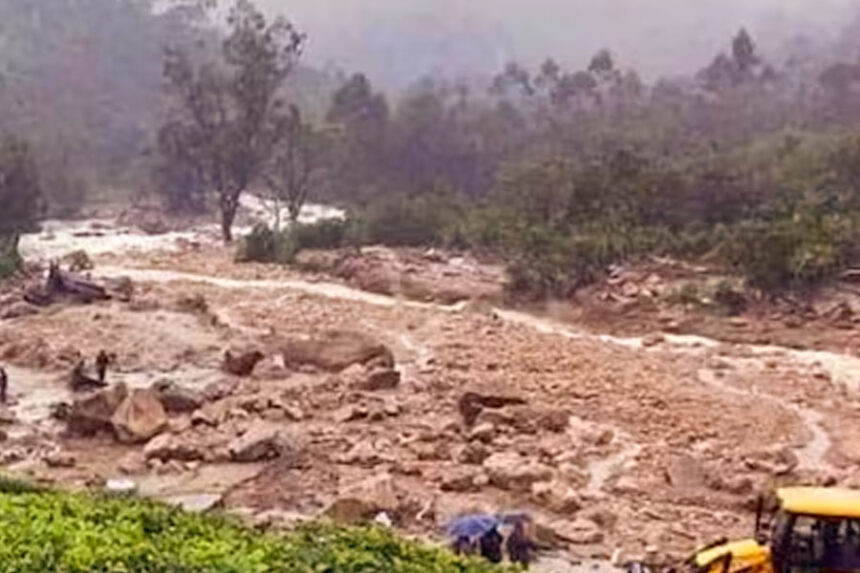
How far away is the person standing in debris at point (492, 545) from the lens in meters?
17.3

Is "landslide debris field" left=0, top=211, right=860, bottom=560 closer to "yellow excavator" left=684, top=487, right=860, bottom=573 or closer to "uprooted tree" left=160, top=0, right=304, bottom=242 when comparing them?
"yellow excavator" left=684, top=487, right=860, bottom=573

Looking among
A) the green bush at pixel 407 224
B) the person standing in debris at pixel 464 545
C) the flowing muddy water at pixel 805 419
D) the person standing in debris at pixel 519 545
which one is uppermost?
the green bush at pixel 407 224

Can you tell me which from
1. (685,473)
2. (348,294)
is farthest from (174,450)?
(348,294)

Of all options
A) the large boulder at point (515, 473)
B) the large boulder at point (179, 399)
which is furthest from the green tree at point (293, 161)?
the large boulder at point (515, 473)

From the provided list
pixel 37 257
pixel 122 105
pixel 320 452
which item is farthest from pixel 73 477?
pixel 122 105

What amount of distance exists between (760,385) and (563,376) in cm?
440

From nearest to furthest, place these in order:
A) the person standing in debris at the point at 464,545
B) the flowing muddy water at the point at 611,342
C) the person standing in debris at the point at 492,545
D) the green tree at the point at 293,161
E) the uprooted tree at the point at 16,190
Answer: the person standing in debris at the point at 464,545 < the person standing in debris at the point at 492,545 < the flowing muddy water at the point at 611,342 < the uprooted tree at the point at 16,190 < the green tree at the point at 293,161

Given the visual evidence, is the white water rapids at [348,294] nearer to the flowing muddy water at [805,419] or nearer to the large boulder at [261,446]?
the flowing muddy water at [805,419]

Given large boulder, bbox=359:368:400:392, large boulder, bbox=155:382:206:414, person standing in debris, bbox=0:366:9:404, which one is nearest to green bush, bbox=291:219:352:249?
person standing in debris, bbox=0:366:9:404

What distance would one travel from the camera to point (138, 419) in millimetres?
24812

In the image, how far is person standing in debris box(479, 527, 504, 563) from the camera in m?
17.3

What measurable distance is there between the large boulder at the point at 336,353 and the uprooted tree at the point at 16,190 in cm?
3018

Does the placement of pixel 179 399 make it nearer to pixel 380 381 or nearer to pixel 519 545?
pixel 380 381

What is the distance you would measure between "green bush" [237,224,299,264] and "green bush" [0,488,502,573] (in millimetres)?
42850
